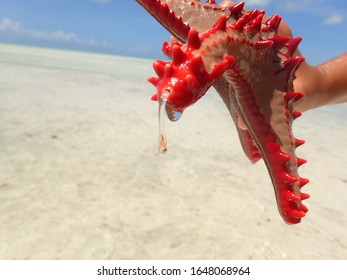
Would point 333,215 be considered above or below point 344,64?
below

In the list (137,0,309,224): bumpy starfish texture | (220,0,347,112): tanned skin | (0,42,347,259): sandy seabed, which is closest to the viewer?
(137,0,309,224): bumpy starfish texture

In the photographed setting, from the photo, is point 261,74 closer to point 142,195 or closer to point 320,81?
point 320,81

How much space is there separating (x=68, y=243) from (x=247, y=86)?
74.6 inches

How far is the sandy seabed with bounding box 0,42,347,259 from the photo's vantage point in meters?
2.74

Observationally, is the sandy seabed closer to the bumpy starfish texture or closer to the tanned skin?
the tanned skin

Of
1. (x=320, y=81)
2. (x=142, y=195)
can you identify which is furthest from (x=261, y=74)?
(x=142, y=195)

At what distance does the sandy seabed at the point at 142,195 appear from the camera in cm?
274

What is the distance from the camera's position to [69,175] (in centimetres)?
367

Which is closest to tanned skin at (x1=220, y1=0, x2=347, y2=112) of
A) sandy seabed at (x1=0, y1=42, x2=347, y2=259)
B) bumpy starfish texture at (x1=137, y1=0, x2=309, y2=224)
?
bumpy starfish texture at (x1=137, y1=0, x2=309, y2=224)

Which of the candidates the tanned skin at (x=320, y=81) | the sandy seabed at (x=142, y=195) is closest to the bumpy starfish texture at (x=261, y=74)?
the tanned skin at (x=320, y=81)

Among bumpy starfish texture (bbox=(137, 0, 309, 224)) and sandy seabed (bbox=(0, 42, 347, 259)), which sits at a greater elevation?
bumpy starfish texture (bbox=(137, 0, 309, 224))

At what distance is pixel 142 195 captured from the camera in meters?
3.43
